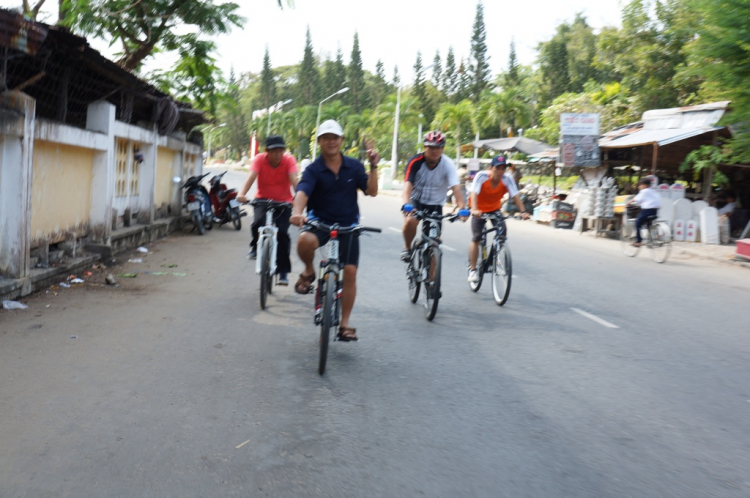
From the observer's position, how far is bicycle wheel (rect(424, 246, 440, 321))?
768cm

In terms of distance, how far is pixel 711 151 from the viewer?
68.9 feet

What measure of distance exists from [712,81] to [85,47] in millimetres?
13764

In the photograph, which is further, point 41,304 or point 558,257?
point 558,257

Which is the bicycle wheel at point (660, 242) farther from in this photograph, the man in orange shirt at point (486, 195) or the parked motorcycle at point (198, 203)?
the parked motorcycle at point (198, 203)

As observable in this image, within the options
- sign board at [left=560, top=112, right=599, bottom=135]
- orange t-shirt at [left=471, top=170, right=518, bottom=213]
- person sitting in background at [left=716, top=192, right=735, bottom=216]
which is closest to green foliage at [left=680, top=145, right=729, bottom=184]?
person sitting in background at [left=716, top=192, right=735, bottom=216]

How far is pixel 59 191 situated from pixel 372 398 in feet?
21.4

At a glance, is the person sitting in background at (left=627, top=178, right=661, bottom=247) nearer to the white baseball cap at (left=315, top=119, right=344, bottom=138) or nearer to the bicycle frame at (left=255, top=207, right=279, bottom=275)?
the bicycle frame at (left=255, top=207, right=279, bottom=275)

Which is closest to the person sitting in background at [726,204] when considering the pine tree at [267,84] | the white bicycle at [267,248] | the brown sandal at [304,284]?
the white bicycle at [267,248]

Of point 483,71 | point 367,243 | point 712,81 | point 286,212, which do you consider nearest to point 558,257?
point 367,243

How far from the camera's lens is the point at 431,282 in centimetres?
792

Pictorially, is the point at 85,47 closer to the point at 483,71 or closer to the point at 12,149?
the point at 12,149

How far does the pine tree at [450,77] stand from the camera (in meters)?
85.6

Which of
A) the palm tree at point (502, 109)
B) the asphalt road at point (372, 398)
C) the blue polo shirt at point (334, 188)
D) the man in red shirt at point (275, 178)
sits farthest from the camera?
the palm tree at point (502, 109)

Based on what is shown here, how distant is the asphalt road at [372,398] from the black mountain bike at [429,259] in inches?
12.7
